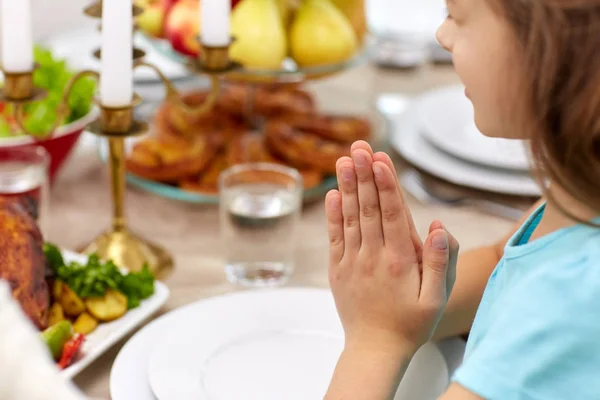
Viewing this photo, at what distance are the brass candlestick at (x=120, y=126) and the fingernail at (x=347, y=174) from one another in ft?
1.17

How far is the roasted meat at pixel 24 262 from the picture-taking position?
0.94 meters

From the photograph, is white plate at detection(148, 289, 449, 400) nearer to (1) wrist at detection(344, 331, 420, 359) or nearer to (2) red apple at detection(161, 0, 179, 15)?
(1) wrist at detection(344, 331, 420, 359)

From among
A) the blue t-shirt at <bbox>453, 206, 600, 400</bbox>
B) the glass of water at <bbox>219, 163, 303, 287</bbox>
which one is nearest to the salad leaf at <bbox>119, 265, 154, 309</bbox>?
the glass of water at <bbox>219, 163, 303, 287</bbox>

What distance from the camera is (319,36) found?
4.42 ft

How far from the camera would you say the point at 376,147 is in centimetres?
154

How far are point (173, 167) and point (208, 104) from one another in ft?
0.68

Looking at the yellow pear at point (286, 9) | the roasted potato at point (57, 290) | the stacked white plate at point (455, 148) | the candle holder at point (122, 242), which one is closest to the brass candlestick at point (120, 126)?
the candle holder at point (122, 242)

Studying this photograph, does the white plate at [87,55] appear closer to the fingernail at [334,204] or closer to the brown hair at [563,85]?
the fingernail at [334,204]

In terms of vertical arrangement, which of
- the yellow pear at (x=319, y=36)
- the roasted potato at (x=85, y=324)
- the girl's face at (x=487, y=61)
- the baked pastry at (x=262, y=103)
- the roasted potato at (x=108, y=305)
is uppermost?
the girl's face at (x=487, y=61)

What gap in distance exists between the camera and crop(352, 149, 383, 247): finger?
0.79 meters

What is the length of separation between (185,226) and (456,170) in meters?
0.46

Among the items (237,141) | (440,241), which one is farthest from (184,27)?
(440,241)

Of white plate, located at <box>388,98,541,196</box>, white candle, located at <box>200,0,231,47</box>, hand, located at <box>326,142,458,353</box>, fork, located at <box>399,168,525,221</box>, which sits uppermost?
white candle, located at <box>200,0,231,47</box>

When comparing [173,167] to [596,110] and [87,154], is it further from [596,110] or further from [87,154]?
[596,110]
